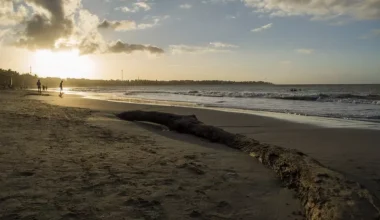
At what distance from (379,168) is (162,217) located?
4.33 metres

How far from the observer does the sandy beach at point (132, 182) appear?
11.2 feet

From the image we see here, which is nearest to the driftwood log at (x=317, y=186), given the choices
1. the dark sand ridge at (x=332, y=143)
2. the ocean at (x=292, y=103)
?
the dark sand ridge at (x=332, y=143)

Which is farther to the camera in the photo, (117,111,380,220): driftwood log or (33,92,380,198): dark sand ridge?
(33,92,380,198): dark sand ridge

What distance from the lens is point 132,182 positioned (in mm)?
4266

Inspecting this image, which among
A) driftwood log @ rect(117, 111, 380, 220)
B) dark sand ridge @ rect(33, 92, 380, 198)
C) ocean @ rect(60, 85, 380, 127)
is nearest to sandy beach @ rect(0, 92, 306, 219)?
driftwood log @ rect(117, 111, 380, 220)

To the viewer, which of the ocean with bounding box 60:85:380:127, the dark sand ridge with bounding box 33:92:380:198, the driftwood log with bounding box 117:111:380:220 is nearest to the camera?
the driftwood log with bounding box 117:111:380:220

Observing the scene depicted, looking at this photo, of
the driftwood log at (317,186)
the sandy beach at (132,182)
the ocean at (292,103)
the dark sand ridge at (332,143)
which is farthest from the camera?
the ocean at (292,103)

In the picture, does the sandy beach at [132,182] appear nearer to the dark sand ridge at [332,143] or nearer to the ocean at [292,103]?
the dark sand ridge at [332,143]

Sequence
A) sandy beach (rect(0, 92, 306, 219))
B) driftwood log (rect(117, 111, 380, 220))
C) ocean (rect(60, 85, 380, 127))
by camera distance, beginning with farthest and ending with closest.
Answer: ocean (rect(60, 85, 380, 127)) → sandy beach (rect(0, 92, 306, 219)) → driftwood log (rect(117, 111, 380, 220))

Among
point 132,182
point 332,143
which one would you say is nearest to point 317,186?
point 132,182

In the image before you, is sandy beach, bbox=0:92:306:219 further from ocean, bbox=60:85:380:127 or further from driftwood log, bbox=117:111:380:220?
ocean, bbox=60:85:380:127

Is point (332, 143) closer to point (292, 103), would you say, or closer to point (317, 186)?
point (317, 186)

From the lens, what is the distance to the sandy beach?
11.2ft

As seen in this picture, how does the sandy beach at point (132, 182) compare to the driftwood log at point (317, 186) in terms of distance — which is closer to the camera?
the driftwood log at point (317, 186)
